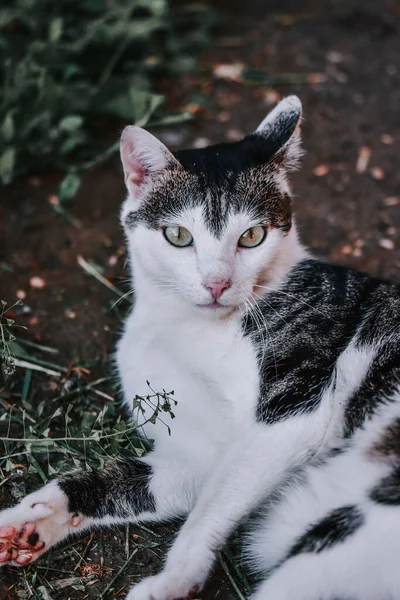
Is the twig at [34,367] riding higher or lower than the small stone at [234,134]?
lower

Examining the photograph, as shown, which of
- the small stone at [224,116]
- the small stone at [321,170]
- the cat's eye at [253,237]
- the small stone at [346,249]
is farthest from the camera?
the small stone at [224,116]

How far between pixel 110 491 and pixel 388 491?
104 centimetres

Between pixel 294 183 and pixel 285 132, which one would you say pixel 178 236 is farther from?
pixel 294 183

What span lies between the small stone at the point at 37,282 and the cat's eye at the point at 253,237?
148 cm

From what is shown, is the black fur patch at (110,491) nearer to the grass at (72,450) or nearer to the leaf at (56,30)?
the grass at (72,450)

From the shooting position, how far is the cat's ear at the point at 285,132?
9.18 feet

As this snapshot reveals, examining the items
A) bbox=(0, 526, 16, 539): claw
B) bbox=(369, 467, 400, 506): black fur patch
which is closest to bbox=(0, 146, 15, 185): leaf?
bbox=(0, 526, 16, 539): claw

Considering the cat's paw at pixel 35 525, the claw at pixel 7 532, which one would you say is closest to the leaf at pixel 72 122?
the cat's paw at pixel 35 525

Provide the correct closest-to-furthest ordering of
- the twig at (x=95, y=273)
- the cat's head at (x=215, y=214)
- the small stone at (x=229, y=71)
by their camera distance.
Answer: the cat's head at (x=215, y=214)
the twig at (x=95, y=273)
the small stone at (x=229, y=71)

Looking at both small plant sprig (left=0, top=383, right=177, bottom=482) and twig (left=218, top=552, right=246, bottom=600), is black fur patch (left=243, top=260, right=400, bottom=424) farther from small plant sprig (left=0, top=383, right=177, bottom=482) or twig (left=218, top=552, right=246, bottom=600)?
twig (left=218, top=552, right=246, bottom=600)

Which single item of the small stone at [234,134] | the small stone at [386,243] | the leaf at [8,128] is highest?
the leaf at [8,128]

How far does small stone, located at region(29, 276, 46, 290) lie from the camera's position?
12.2 feet

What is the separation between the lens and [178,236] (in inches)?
104

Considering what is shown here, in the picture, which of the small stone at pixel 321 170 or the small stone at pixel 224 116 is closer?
the small stone at pixel 321 170
